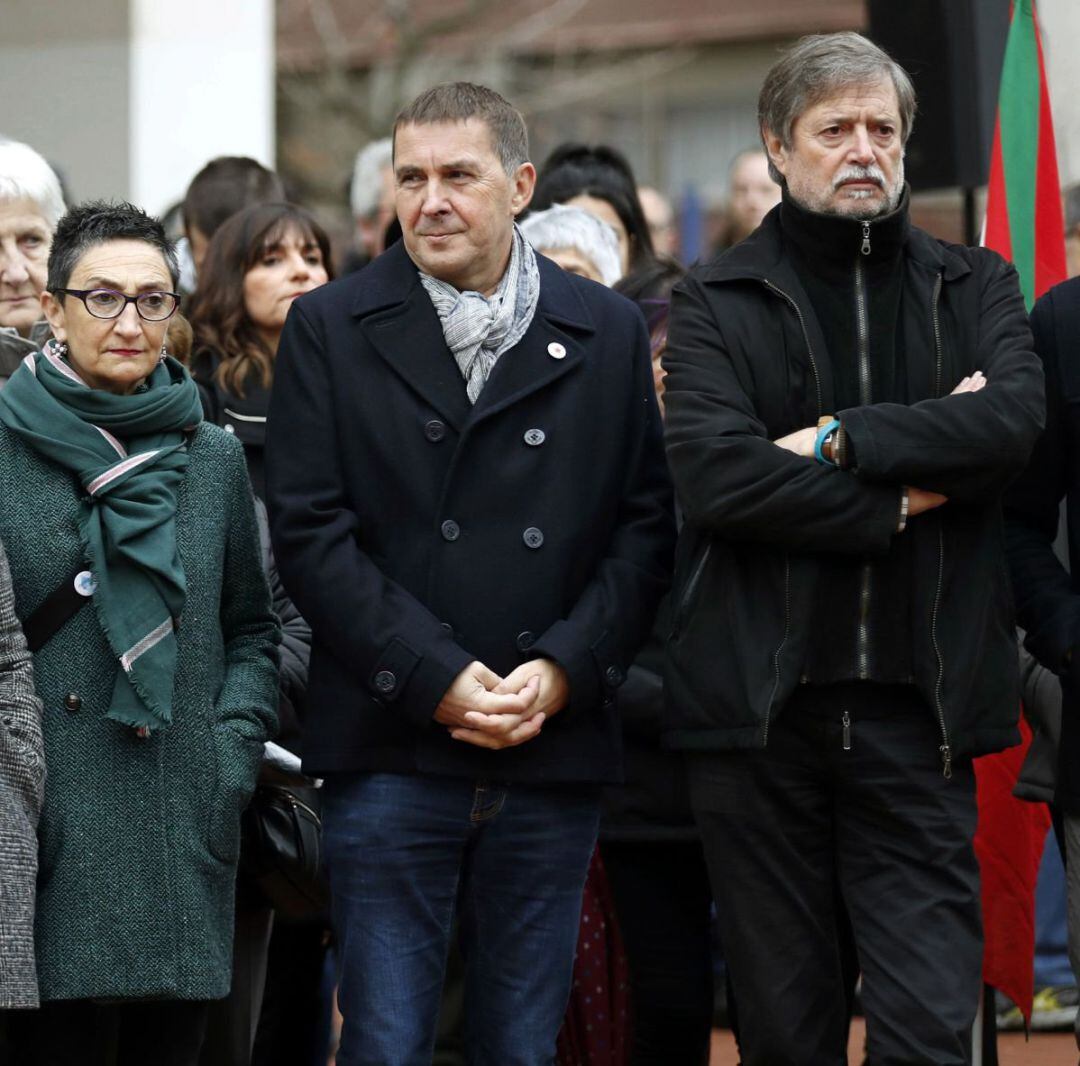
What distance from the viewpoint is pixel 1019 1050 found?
272 inches

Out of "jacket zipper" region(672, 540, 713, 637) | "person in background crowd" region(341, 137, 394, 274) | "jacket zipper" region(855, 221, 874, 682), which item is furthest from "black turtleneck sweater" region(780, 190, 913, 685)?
"person in background crowd" region(341, 137, 394, 274)

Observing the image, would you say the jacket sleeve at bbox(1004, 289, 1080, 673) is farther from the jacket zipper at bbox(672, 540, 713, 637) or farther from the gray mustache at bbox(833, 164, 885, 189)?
the jacket zipper at bbox(672, 540, 713, 637)

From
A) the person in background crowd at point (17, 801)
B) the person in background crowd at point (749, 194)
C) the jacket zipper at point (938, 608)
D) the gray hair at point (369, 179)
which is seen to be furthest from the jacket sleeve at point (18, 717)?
the person in background crowd at point (749, 194)

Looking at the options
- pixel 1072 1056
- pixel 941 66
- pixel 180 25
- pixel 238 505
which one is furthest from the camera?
pixel 180 25

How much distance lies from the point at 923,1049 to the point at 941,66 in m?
3.05

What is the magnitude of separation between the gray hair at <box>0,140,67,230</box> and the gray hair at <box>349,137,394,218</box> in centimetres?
258

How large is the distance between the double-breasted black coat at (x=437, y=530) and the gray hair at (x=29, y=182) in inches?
50.4

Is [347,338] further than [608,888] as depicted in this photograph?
No

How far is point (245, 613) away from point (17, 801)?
2.29 feet

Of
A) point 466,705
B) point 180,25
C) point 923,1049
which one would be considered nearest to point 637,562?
point 466,705

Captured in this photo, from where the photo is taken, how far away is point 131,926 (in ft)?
14.6

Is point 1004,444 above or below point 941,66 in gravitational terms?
below

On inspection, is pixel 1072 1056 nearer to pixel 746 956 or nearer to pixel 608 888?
pixel 608 888

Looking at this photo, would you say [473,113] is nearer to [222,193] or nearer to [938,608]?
[938,608]
